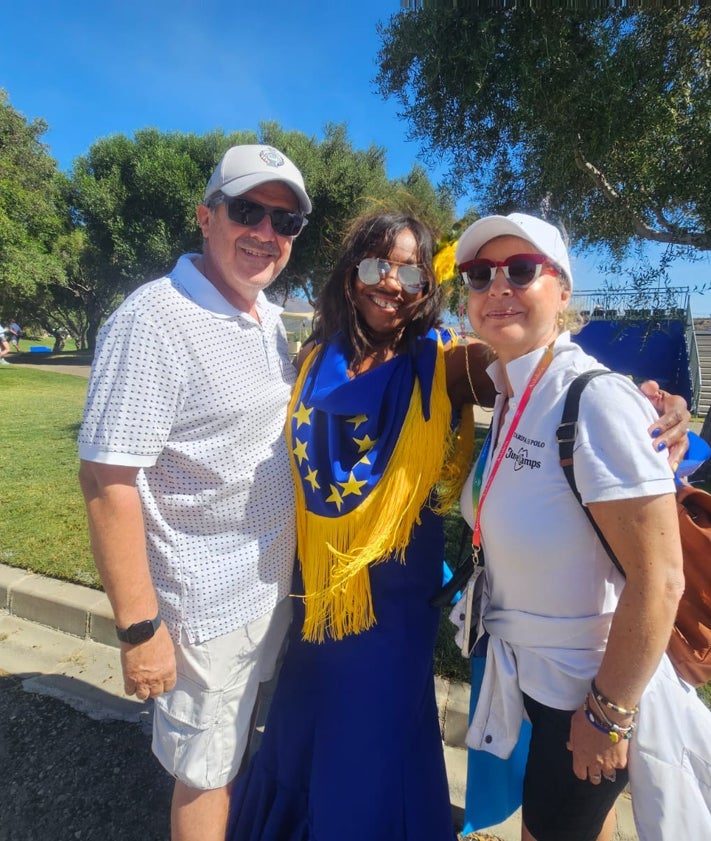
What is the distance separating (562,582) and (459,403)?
796 mm

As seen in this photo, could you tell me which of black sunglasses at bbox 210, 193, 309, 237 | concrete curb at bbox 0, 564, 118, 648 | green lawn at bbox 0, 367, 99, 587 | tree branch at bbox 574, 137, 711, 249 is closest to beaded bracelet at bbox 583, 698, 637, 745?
black sunglasses at bbox 210, 193, 309, 237

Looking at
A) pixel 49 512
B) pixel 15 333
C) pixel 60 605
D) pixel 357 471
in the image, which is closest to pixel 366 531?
pixel 357 471

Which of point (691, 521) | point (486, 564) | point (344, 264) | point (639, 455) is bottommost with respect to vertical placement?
point (486, 564)

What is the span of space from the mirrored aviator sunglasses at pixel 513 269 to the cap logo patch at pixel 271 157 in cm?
77

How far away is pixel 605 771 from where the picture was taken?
121cm

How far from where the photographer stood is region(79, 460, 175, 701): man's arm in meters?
1.33

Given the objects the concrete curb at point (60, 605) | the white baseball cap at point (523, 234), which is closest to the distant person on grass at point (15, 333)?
the concrete curb at point (60, 605)

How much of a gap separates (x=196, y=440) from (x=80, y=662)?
228cm

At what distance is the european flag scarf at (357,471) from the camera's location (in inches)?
62.8

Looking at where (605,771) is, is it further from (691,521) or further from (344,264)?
(344,264)

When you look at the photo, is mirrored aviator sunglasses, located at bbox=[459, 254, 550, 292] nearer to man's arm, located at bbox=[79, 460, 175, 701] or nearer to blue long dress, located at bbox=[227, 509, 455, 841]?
blue long dress, located at bbox=[227, 509, 455, 841]

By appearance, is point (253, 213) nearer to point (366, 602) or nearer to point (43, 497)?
point (366, 602)

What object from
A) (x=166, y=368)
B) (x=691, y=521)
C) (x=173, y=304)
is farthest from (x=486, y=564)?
(x=173, y=304)

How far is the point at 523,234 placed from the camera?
1.29 m
